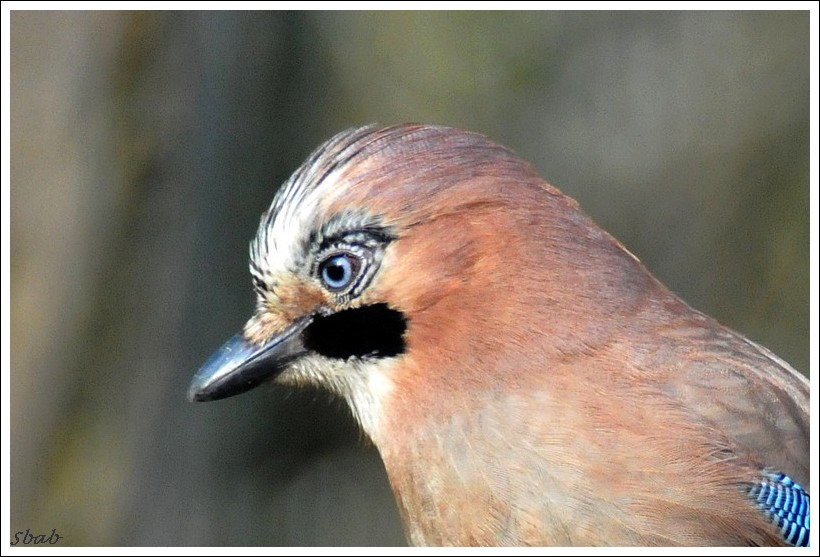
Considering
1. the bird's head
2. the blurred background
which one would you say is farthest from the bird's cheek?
the blurred background

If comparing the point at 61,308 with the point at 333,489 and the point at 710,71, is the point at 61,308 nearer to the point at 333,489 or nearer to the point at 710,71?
the point at 333,489

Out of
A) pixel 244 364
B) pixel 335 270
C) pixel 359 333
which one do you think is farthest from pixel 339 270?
pixel 244 364

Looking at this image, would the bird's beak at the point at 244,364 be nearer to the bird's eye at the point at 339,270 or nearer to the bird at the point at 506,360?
the bird at the point at 506,360

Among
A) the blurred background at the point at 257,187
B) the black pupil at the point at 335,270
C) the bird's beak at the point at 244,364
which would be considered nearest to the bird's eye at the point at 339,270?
the black pupil at the point at 335,270

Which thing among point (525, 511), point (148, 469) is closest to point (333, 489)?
point (148, 469)

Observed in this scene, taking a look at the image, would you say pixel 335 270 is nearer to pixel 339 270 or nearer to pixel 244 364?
pixel 339 270
